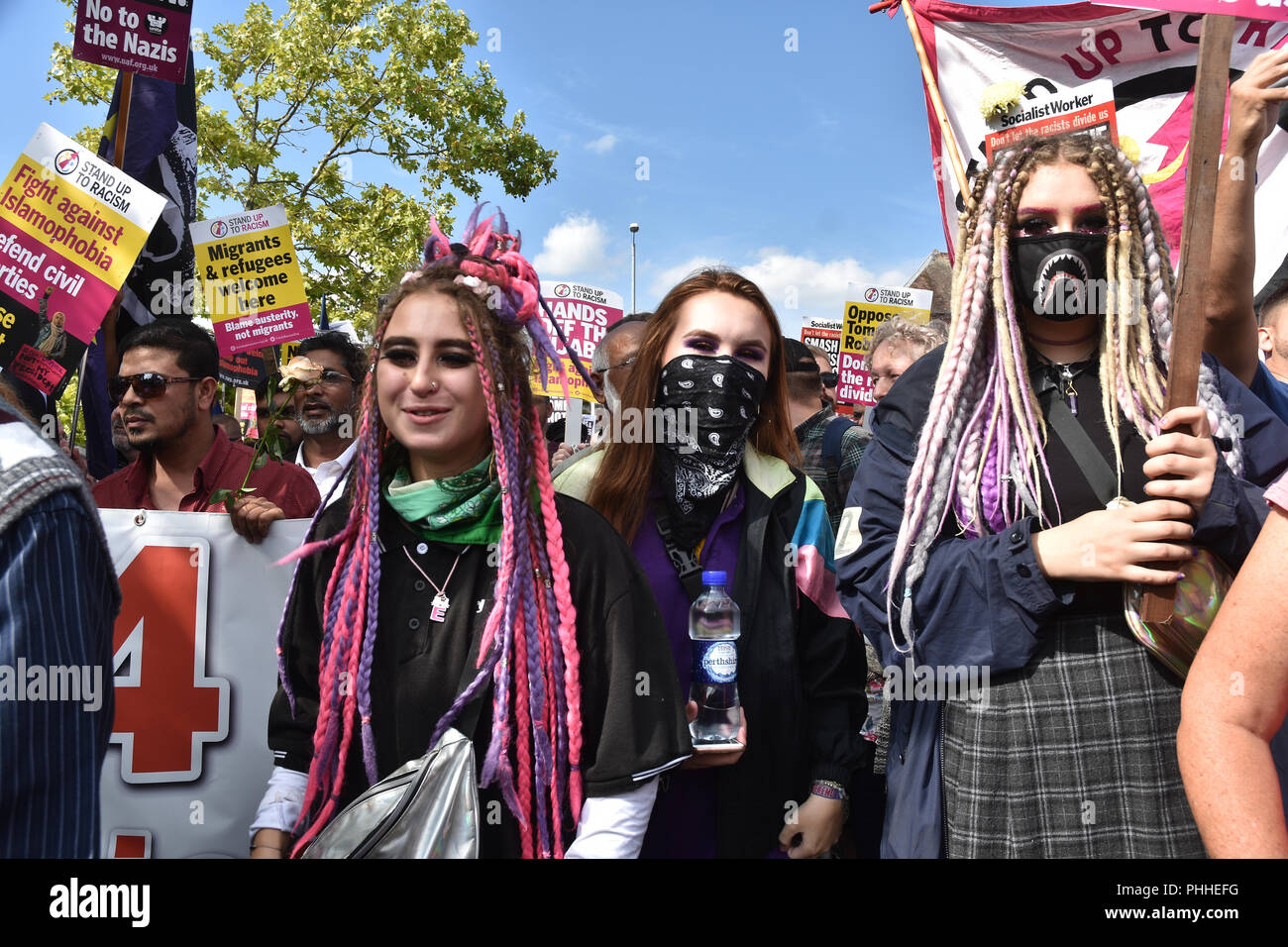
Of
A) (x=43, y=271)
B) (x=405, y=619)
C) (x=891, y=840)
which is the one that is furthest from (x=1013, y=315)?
(x=43, y=271)

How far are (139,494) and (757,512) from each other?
9.25 feet

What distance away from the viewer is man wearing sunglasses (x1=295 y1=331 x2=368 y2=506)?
541cm

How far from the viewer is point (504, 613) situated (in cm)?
197

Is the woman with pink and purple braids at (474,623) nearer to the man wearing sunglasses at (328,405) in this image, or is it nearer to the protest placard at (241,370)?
the man wearing sunglasses at (328,405)

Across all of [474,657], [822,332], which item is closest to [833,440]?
[474,657]

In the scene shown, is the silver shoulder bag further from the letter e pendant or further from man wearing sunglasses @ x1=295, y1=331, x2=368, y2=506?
man wearing sunglasses @ x1=295, y1=331, x2=368, y2=506

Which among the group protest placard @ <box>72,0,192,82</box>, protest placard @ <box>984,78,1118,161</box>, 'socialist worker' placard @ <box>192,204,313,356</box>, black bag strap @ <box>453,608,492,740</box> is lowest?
black bag strap @ <box>453,608,492,740</box>

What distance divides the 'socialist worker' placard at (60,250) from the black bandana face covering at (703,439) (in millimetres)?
2747

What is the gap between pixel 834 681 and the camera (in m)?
2.47

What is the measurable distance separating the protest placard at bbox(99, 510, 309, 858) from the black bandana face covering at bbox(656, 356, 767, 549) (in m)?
1.42

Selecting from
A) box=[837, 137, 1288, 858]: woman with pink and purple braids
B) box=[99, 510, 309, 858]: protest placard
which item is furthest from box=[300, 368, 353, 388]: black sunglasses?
box=[837, 137, 1288, 858]: woman with pink and purple braids

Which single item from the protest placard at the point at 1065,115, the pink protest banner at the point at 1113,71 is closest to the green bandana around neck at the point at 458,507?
the protest placard at the point at 1065,115
